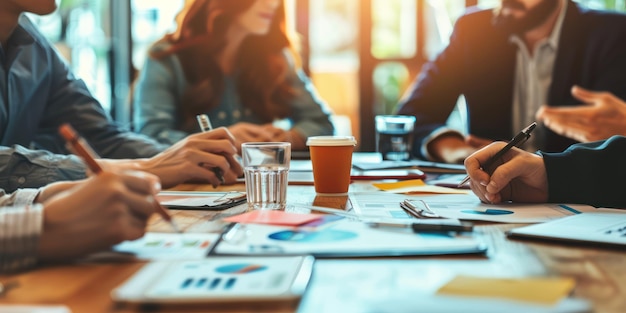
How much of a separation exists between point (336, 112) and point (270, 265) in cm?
414

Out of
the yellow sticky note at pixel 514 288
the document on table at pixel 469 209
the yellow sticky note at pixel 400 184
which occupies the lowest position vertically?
the yellow sticky note at pixel 400 184

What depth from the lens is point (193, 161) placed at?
149 centimetres

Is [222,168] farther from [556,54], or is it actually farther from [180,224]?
[556,54]

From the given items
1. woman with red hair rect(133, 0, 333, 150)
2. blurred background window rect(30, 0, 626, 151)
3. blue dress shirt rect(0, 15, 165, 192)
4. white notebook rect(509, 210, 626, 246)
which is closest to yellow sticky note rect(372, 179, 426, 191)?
white notebook rect(509, 210, 626, 246)

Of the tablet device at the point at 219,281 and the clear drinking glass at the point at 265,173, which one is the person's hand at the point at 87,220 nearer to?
the tablet device at the point at 219,281

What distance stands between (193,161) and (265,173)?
1.14 ft

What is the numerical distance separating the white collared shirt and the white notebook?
6.26 ft

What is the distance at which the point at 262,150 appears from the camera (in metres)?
1.21

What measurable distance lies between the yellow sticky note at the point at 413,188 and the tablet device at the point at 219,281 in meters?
0.73

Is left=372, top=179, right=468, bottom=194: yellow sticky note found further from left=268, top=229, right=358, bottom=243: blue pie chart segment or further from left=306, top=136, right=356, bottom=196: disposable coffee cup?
left=268, top=229, right=358, bottom=243: blue pie chart segment

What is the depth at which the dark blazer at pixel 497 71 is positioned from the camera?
275cm

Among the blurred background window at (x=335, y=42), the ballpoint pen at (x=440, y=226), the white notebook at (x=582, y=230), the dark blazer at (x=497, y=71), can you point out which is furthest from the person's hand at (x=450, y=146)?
the blurred background window at (x=335, y=42)

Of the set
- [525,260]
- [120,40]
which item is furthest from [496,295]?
[120,40]

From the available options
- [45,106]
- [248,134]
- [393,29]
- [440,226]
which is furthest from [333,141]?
[393,29]
